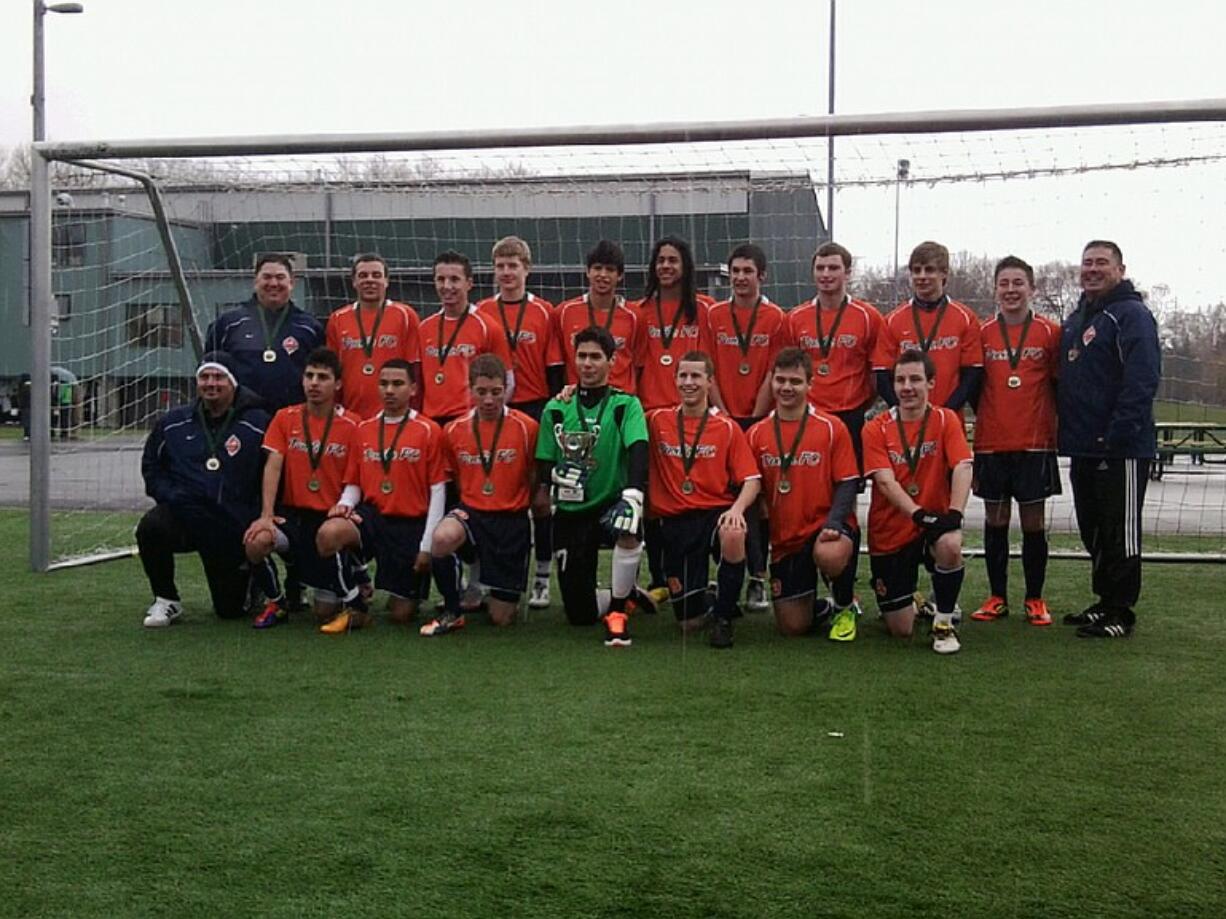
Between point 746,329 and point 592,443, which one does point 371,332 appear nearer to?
point 592,443

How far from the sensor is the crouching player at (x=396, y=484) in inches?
246

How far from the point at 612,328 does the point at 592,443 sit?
0.77 metres

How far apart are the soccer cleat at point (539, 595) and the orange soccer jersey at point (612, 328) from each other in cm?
104

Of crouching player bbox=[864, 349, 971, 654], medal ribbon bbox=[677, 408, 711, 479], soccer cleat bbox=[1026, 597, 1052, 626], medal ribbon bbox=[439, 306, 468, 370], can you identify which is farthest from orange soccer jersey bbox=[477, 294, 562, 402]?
soccer cleat bbox=[1026, 597, 1052, 626]

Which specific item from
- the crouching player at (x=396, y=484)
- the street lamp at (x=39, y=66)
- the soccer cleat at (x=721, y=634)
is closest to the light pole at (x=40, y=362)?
the crouching player at (x=396, y=484)

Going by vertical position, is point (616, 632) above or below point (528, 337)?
below

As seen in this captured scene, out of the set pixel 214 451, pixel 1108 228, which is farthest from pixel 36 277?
pixel 1108 228

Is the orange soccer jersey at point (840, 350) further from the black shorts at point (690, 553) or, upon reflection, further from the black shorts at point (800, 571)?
the black shorts at point (690, 553)

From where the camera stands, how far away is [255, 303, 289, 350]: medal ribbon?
679 cm

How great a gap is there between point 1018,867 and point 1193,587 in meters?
5.10

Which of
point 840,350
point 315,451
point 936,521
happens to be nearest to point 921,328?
point 840,350

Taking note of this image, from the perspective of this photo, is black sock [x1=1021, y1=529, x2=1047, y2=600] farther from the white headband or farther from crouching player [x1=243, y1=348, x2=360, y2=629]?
the white headband

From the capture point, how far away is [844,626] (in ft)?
19.5

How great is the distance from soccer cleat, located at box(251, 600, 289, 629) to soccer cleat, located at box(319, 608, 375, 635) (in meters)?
0.24
